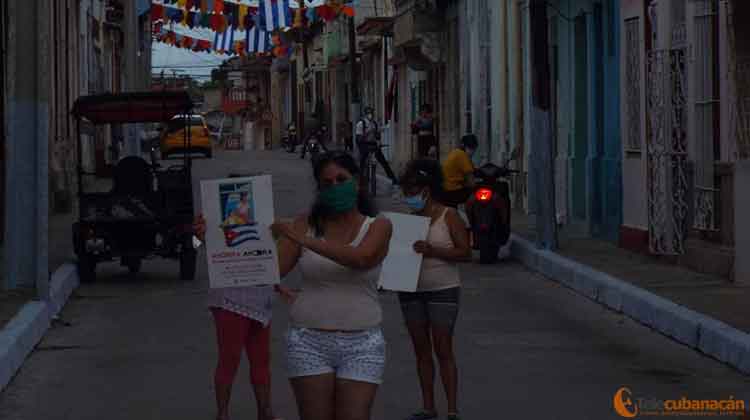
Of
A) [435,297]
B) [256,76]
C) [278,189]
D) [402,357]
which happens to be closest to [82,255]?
[402,357]

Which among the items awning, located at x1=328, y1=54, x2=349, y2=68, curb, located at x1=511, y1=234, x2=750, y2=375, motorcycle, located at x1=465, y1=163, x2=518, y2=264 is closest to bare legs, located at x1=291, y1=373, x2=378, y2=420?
curb, located at x1=511, y1=234, x2=750, y2=375

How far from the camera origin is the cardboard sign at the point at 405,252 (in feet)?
28.1

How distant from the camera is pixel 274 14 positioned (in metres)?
39.5

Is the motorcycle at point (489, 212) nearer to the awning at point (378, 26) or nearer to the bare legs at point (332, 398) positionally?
the bare legs at point (332, 398)

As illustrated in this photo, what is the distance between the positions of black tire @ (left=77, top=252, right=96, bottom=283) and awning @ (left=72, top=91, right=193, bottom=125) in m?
1.89

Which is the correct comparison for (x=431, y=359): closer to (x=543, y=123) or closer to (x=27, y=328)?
(x=27, y=328)

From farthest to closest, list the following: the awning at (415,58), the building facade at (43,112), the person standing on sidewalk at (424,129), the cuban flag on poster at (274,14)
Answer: the awning at (415,58), the cuban flag on poster at (274,14), the person standing on sidewalk at (424,129), the building facade at (43,112)

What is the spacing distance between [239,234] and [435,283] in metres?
1.77

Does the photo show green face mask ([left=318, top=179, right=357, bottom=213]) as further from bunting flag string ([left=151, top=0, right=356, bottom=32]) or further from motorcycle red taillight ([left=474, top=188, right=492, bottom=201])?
bunting flag string ([left=151, top=0, right=356, bottom=32])

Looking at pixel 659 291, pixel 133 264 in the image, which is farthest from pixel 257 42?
pixel 659 291

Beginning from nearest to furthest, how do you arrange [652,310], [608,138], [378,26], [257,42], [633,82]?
[652,310] < [633,82] < [608,138] < [378,26] < [257,42]

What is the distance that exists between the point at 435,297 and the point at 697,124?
8735mm

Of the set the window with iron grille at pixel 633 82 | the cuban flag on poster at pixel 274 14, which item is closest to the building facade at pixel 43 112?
the cuban flag on poster at pixel 274 14

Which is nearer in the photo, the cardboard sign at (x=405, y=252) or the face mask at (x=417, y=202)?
the cardboard sign at (x=405, y=252)
